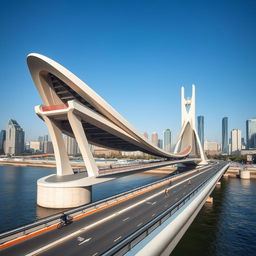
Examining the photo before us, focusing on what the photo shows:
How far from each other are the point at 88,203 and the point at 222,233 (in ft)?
52.2

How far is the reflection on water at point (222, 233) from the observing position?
17.0 m

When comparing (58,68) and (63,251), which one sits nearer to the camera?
(63,251)

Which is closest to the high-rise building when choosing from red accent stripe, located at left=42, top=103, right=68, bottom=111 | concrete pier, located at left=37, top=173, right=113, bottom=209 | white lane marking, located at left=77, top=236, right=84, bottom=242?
red accent stripe, located at left=42, top=103, right=68, bottom=111

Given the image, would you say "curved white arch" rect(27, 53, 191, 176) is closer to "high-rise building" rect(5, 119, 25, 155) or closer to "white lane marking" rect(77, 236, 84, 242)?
"white lane marking" rect(77, 236, 84, 242)

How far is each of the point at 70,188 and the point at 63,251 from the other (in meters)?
13.0

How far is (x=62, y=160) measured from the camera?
30.0 meters

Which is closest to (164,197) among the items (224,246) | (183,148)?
(224,246)

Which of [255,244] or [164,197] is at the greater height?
[164,197]

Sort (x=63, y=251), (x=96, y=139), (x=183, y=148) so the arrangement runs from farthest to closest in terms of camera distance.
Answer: (x=183, y=148) → (x=96, y=139) → (x=63, y=251)

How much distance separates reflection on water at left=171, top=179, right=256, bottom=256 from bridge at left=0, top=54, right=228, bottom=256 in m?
3.11

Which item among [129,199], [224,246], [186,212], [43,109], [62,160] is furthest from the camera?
[62,160]

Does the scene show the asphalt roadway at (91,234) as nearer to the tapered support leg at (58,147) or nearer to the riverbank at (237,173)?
the tapered support leg at (58,147)

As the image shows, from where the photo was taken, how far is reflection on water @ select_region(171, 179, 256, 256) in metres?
17.0

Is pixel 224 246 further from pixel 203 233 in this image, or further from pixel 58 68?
pixel 58 68
